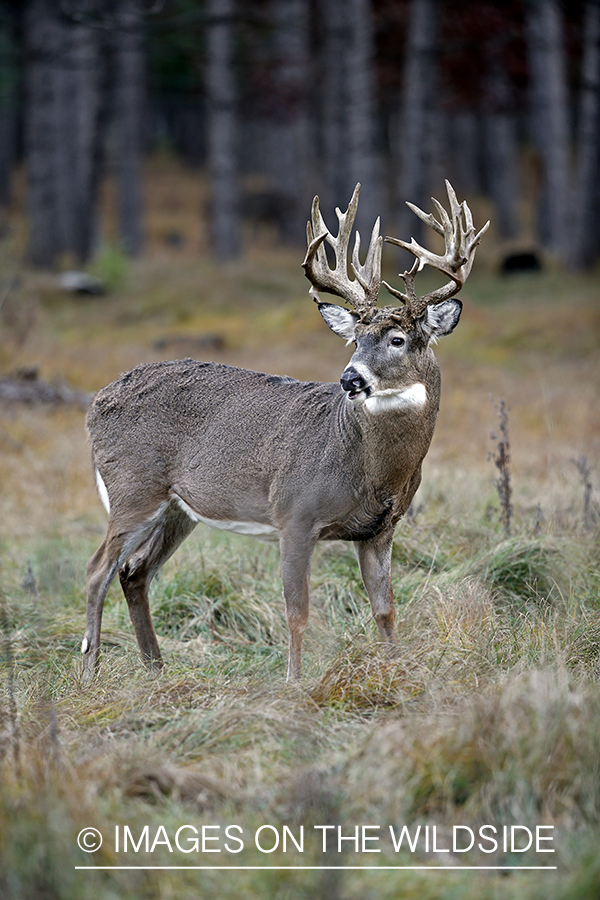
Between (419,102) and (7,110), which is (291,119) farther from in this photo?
(7,110)

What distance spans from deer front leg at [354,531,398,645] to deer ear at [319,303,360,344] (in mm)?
959

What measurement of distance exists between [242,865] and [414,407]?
7.50ft

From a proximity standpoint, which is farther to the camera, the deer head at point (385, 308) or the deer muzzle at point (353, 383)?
the deer head at point (385, 308)

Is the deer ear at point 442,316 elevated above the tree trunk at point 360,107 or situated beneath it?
situated beneath

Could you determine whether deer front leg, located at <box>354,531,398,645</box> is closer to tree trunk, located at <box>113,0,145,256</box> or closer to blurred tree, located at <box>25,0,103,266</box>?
blurred tree, located at <box>25,0,103,266</box>

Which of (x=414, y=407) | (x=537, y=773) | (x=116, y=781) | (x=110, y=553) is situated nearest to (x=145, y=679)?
A: (x=110, y=553)

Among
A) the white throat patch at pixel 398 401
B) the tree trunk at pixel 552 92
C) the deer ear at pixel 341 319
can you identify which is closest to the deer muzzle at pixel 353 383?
the white throat patch at pixel 398 401

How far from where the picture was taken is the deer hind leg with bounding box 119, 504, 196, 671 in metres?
5.25

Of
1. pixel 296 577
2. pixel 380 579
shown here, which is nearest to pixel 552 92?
pixel 380 579

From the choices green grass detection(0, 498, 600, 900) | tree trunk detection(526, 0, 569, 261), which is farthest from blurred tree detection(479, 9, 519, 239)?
green grass detection(0, 498, 600, 900)

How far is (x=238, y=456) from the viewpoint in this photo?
5.03 m

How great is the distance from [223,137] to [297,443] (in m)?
17.2

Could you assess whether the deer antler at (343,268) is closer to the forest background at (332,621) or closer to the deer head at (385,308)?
the deer head at (385,308)

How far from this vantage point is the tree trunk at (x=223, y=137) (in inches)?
797
